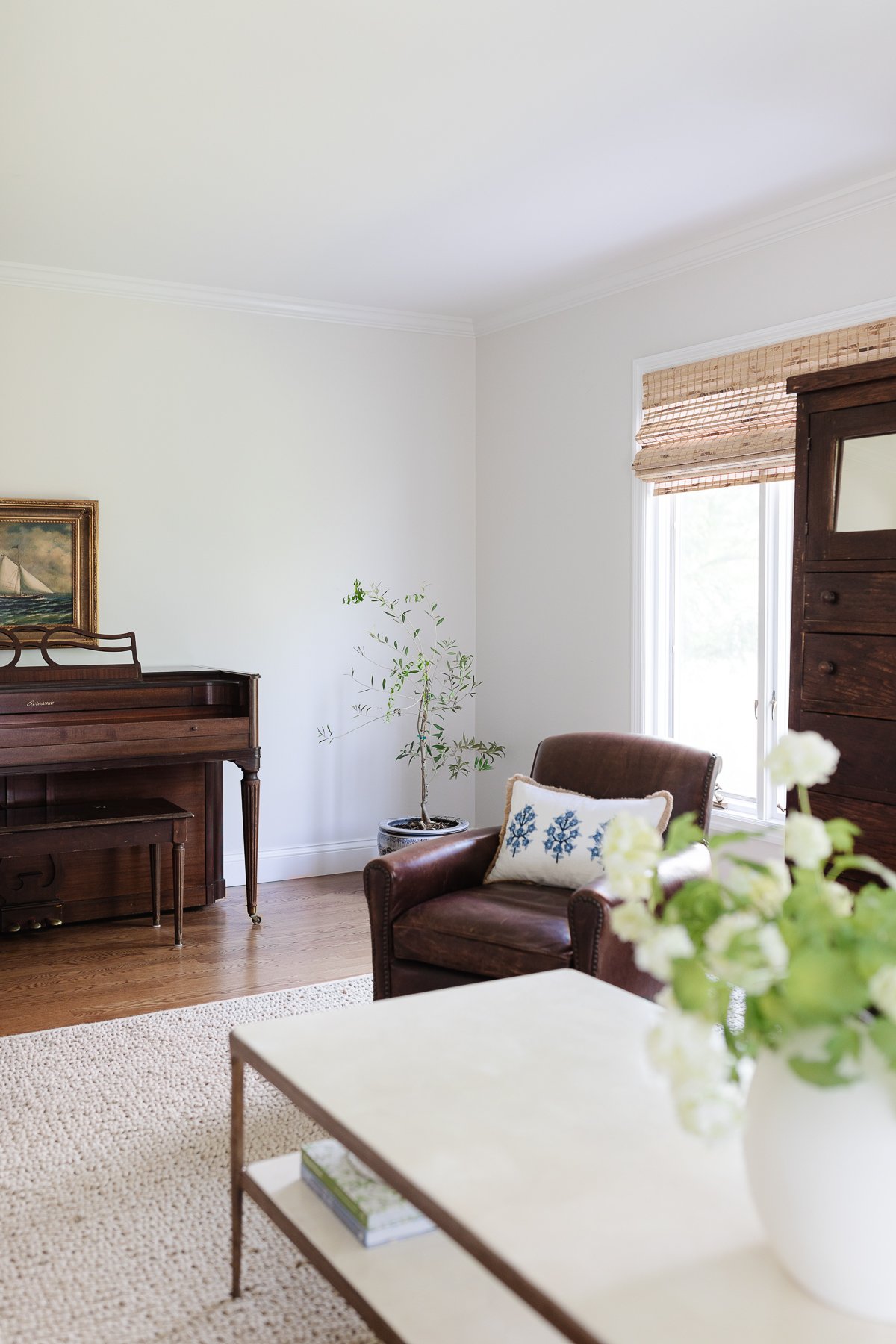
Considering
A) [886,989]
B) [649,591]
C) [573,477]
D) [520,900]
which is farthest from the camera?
[573,477]

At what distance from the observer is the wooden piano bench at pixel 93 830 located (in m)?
4.18

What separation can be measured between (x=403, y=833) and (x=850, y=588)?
2.61m

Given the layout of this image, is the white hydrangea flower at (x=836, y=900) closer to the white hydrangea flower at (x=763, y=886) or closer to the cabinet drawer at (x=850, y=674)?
the white hydrangea flower at (x=763, y=886)

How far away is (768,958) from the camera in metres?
1.18

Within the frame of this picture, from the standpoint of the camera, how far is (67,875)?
4.64 m

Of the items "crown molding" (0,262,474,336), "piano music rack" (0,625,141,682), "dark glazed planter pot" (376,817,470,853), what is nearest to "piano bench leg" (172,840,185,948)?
"piano music rack" (0,625,141,682)

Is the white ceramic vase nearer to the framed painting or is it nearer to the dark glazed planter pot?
A: the dark glazed planter pot

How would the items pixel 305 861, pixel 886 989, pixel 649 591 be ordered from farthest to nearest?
pixel 305 861 → pixel 649 591 → pixel 886 989

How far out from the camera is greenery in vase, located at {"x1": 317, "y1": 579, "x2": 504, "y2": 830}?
560 centimetres

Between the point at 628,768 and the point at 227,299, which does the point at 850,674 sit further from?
the point at 227,299

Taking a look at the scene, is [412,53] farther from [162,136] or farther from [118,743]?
[118,743]

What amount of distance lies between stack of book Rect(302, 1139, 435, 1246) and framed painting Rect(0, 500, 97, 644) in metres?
3.23

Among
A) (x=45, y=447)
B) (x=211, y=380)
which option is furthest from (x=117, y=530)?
(x=211, y=380)

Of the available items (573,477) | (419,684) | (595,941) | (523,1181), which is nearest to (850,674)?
(595,941)
